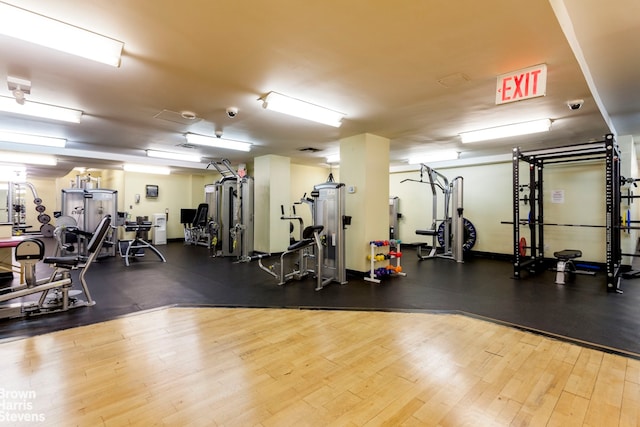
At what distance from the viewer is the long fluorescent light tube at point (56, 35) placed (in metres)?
2.06

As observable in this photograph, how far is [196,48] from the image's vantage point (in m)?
2.50

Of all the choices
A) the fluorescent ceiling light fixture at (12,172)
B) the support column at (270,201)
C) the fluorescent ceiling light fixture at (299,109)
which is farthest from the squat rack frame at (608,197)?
the fluorescent ceiling light fixture at (12,172)

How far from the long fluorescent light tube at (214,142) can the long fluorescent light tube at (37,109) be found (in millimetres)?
1615

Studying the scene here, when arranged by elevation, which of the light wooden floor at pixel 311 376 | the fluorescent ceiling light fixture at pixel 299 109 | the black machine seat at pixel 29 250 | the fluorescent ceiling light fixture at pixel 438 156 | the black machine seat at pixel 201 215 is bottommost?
the light wooden floor at pixel 311 376

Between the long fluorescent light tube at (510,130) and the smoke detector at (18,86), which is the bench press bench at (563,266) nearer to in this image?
the long fluorescent light tube at (510,130)

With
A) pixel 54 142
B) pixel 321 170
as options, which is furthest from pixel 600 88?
pixel 54 142

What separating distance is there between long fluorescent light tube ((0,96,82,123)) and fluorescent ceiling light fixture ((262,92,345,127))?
2808mm

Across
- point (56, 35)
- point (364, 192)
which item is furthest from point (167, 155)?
point (56, 35)

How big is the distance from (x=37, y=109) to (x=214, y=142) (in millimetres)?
2466

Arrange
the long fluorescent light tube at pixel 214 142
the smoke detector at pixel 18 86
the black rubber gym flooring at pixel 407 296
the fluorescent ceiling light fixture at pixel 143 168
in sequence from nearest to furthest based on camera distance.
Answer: the smoke detector at pixel 18 86, the black rubber gym flooring at pixel 407 296, the long fluorescent light tube at pixel 214 142, the fluorescent ceiling light fixture at pixel 143 168

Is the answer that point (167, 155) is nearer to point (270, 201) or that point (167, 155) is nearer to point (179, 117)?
point (270, 201)

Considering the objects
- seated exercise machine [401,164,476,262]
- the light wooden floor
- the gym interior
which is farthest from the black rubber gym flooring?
seated exercise machine [401,164,476,262]

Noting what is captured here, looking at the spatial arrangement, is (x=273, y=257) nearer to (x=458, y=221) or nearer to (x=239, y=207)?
(x=239, y=207)

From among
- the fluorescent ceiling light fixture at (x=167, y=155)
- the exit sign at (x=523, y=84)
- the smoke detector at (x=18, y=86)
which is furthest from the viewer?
the fluorescent ceiling light fixture at (x=167, y=155)
